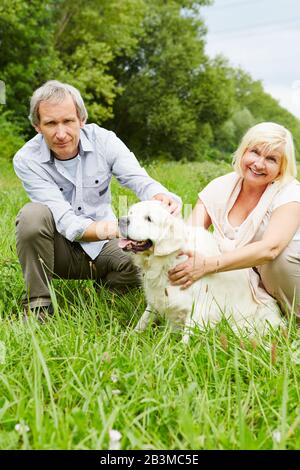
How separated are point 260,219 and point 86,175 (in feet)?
3.97

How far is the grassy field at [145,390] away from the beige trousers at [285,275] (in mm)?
456

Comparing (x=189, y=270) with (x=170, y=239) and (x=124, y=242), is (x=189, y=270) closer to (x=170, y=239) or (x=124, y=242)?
(x=170, y=239)

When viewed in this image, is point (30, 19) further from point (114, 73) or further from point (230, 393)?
point (230, 393)

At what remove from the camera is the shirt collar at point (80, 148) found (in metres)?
3.62

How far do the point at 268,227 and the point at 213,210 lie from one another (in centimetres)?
42

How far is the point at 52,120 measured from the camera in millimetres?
3418

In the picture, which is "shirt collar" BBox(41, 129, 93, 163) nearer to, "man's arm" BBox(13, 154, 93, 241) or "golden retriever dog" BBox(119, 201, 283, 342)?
"man's arm" BBox(13, 154, 93, 241)

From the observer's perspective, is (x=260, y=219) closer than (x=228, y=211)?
Yes

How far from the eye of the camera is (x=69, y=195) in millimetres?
3766

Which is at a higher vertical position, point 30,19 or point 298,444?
point 30,19

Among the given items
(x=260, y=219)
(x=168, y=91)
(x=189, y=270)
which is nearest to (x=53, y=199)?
(x=189, y=270)

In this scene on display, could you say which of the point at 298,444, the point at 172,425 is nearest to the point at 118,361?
the point at 172,425

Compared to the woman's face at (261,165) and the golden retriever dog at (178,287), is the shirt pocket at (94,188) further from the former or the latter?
the woman's face at (261,165)
